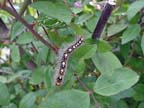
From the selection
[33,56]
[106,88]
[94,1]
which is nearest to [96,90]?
[106,88]

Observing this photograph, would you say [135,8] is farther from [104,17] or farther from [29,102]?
[29,102]

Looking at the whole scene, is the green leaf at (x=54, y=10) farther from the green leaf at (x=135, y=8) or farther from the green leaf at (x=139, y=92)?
the green leaf at (x=139, y=92)

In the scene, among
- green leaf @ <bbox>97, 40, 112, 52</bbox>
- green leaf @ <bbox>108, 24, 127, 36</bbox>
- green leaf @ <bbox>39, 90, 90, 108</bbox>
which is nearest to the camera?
green leaf @ <bbox>39, 90, 90, 108</bbox>

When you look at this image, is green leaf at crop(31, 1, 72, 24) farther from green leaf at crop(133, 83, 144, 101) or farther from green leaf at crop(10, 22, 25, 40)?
green leaf at crop(133, 83, 144, 101)

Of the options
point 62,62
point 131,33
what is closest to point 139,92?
point 131,33

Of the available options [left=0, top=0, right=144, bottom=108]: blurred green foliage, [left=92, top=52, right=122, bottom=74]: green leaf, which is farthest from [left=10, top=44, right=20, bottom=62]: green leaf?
[left=92, top=52, right=122, bottom=74]: green leaf

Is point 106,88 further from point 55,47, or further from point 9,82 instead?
point 9,82

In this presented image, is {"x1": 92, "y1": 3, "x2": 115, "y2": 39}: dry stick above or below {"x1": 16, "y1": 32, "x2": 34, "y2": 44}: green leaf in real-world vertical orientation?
above
